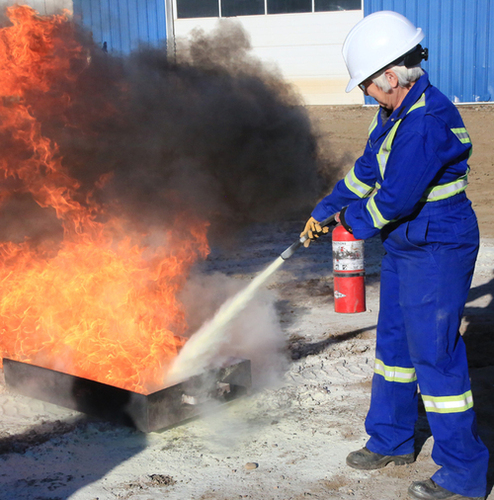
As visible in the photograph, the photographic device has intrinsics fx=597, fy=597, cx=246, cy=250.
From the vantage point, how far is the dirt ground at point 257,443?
3059 millimetres

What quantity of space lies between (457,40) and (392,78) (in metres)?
16.6

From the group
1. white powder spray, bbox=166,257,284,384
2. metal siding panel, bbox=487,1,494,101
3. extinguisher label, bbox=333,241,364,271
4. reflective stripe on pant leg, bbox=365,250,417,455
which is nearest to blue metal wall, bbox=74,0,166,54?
metal siding panel, bbox=487,1,494,101

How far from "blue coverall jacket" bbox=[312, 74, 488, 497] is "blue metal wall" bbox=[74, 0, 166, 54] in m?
16.3

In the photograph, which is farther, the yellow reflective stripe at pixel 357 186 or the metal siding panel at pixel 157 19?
the metal siding panel at pixel 157 19

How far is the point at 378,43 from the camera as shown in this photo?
280 centimetres

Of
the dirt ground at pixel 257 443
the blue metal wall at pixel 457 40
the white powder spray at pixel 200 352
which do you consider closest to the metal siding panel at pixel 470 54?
the blue metal wall at pixel 457 40

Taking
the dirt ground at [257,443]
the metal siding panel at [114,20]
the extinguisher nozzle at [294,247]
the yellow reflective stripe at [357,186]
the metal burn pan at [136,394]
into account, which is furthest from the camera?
the metal siding panel at [114,20]

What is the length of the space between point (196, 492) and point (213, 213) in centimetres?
920

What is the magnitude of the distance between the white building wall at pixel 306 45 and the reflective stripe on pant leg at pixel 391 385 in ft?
51.8

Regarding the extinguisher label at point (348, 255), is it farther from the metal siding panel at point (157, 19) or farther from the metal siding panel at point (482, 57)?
the metal siding panel at point (157, 19)

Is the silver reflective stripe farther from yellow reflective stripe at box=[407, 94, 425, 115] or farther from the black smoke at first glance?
the black smoke

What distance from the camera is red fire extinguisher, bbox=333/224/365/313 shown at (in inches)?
229

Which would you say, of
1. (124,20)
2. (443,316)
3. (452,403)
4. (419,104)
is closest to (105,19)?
(124,20)

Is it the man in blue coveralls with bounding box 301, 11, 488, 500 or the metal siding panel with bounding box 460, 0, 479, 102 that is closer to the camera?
the man in blue coveralls with bounding box 301, 11, 488, 500
